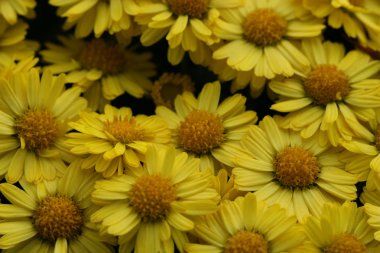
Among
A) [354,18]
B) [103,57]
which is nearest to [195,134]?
[103,57]

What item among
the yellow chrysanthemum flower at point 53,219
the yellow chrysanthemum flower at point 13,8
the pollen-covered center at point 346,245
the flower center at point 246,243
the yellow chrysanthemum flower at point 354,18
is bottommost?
the yellow chrysanthemum flower at point 53,219

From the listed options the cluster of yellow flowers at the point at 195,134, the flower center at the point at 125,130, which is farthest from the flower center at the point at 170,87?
the flower center at the point at 125,130

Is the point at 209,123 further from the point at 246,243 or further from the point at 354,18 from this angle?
the point at 354,18

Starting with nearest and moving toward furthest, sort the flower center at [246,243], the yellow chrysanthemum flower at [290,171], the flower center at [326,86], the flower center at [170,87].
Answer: the flower center at [246,243], the yellow chrysanthemum flower at [290,171], the flower center at [326,86], the flower center at [170,87]

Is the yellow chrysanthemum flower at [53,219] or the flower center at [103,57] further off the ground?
the flower center at [103,57]

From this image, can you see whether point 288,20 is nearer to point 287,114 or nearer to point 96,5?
point 287,114

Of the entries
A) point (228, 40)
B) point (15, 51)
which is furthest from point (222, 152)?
point (15, 51)

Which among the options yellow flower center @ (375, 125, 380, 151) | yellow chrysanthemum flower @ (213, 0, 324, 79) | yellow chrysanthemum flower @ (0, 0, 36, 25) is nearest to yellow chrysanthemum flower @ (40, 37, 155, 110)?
yellow chrysanthemum flower @ (0, 0, 36, 25)

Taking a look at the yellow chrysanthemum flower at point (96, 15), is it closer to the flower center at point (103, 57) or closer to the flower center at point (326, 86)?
the flower center at point (103, 57)
